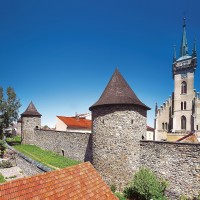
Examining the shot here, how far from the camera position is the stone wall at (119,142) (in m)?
13.6

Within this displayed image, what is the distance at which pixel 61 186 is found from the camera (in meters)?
5.56

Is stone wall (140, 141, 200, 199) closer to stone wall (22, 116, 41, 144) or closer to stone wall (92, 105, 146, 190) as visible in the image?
stone wall (92, 105, 146, 190)

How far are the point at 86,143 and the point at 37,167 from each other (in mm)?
6946

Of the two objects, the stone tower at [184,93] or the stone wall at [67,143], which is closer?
the stone wall at [67,143]

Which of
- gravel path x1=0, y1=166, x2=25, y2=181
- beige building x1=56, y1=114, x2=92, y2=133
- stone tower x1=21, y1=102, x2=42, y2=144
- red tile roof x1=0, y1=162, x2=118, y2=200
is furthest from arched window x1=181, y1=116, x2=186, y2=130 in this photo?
red tile roof x1=0, y1=162, x2=118, y2=200

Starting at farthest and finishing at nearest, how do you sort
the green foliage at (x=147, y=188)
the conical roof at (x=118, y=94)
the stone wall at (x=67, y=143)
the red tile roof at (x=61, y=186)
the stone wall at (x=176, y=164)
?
the stone wall at (x=67, y=143) → the conical roof at (x=118, y=94) → the green foliage at (x=147, y=188) → the stone wall at (x=176, y=164) → the red tile roof at (x=61, y=186)

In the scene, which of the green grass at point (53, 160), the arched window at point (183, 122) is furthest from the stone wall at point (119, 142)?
the arched window at point (183, 122)

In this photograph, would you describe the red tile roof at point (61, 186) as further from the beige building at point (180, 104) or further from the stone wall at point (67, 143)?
the beige building at point (180, 104)

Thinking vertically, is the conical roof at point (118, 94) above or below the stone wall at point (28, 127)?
above

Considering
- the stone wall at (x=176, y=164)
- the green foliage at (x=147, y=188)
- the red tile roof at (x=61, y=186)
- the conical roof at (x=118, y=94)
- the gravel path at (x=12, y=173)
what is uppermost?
the conical roof at (x=118, y=94)

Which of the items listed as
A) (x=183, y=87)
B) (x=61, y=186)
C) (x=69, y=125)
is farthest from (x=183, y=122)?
(x=61, y=186)

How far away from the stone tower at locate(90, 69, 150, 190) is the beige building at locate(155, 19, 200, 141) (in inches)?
1198

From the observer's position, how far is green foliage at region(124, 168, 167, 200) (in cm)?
1153

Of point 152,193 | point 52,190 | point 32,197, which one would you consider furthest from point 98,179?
point 152,193
